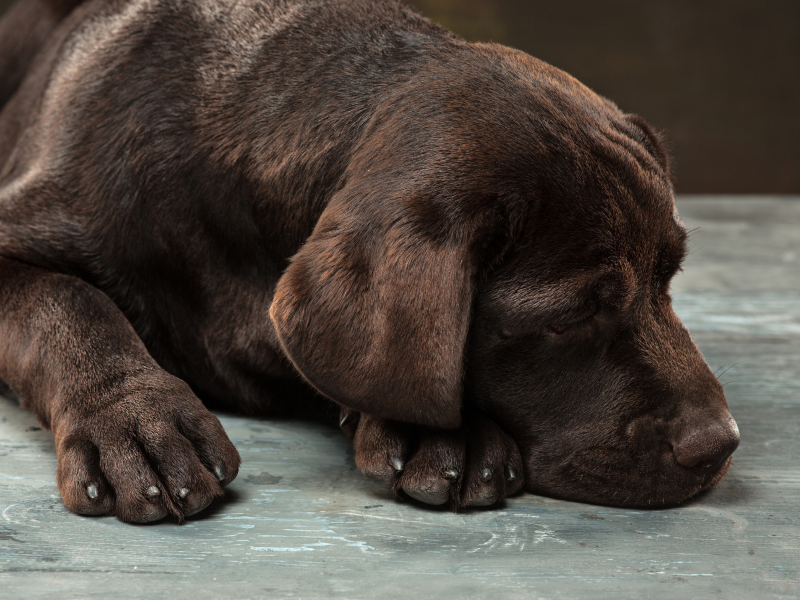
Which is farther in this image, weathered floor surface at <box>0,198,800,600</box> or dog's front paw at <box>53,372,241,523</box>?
dog's front paw at <box>53,372,241,523</box>

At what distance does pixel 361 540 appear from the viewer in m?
1.85

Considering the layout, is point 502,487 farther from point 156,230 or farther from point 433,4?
point 433,4

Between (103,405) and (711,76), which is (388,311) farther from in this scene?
(711,76)

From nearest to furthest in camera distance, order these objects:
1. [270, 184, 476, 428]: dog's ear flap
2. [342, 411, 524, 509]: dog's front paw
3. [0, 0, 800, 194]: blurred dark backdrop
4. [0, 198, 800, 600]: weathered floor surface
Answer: [0, 198, 800, 600]: weathered floor surface
[270, 184, 476, 428]: dog's ear flap
[342, 411, 524, 509]: dog's front paw
[0, 0, 800, 194]: blurred dark backdrop

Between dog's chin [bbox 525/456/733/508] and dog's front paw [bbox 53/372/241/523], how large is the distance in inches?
29.0

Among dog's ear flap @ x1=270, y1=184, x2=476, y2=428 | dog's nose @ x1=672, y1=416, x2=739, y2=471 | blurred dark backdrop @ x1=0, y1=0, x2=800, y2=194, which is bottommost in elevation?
dog's nose @ x1=672, y1=416, x2=739, y2=471

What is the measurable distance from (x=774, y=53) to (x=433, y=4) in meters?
3.22

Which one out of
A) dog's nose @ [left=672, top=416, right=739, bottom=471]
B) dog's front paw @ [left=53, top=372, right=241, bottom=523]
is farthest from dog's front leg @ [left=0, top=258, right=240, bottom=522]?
dog's nose @ [left=672, top=416, right=739, bottom=471]

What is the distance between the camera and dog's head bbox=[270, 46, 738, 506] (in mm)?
1832

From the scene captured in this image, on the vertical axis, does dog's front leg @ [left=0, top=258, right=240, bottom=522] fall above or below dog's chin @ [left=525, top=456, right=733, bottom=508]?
below

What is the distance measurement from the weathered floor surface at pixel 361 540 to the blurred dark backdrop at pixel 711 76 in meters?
5.89

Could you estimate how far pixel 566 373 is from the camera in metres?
2.04

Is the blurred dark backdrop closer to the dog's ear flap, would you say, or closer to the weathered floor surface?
the weathered floor surface

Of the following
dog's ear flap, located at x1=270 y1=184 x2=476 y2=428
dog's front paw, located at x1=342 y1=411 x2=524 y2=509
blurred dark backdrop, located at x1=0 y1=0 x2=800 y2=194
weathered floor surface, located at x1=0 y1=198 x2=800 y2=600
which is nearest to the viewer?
weathered floor surface, located at x1=0 y1=198 x2=800 y2=600
